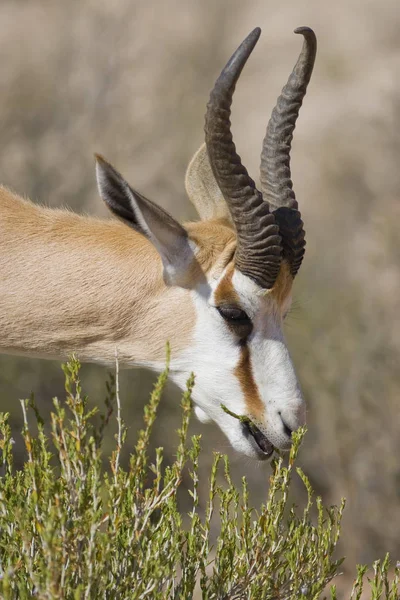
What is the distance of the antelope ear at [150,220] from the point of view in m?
4.00

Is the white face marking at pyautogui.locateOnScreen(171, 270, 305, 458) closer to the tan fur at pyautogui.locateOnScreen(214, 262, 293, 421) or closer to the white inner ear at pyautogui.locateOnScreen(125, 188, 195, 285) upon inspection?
the tan fur at pyautogui.locateOnScreen(214, 262, 293, 421)

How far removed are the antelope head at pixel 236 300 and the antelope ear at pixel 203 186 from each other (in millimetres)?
680

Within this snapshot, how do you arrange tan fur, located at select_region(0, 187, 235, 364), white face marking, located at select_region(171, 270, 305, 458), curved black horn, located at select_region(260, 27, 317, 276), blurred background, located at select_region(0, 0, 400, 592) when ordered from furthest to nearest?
blurred background, located at select_region(0, 0, 400, 592)
curved black horn, located at select_region(260, 27, 317, 276)
tan fur, located at select_region(0, 187, 235, 364)
white face marking, located at select_region(171, 270, 305, 458)

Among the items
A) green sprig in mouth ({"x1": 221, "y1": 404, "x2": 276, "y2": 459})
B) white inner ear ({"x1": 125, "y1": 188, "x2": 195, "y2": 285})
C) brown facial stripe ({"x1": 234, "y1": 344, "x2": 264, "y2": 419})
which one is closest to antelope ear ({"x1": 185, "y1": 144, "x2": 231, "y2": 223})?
white inner ear ({"x1": 125, "y1": 188, "x2": 195, "y2": 285})

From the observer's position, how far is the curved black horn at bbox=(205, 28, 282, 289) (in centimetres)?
399

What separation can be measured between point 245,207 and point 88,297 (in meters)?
0.87

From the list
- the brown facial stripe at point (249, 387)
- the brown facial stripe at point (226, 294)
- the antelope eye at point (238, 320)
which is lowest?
the brown facial stripe at point (249, 387)

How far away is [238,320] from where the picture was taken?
4312mm

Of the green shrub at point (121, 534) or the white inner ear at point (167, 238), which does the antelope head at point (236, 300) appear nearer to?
the white inner ear at point (167, 238)

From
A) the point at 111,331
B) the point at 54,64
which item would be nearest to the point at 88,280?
the point at 111,331

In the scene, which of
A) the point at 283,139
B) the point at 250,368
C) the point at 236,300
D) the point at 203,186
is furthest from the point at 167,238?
the point at 203,186

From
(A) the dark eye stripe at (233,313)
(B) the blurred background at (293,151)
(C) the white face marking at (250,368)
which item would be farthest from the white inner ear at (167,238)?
(B) the blurred background at (293,151)

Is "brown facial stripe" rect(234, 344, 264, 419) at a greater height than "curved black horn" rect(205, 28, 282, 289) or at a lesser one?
lesser

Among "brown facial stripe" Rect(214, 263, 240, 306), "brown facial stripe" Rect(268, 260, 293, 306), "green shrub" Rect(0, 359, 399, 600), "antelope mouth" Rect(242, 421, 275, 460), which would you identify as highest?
"brown facial stripe" Rect(268, 260, 293, 306)
